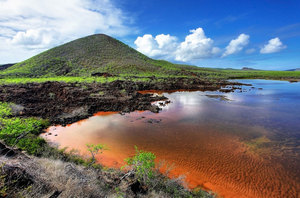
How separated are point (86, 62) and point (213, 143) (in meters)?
65.6

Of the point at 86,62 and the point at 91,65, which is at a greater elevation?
the point at 86,62

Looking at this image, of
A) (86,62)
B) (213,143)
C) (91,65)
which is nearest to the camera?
(213,143)

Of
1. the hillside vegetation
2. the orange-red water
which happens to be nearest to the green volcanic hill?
the hillside vegetation

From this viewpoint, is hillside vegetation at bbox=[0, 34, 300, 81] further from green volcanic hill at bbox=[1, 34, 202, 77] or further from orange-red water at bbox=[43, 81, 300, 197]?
orange-red water at bbox=[43, 81, 300, 197]

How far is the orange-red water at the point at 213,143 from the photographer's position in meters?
6.85

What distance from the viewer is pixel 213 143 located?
10086mm

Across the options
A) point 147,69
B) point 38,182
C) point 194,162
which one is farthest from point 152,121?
point 147,69

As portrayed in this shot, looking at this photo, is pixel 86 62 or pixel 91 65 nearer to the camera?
pixel 91 65

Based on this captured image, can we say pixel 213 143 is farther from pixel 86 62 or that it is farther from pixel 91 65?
pixel 86 62

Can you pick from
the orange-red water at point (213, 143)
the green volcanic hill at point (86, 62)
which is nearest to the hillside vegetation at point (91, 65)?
the green volcanic hill at point (86, 62)

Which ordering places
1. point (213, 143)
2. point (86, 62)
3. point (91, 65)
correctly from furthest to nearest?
1. point (86, 62)
2. point (91, 65)
3. point (213, 143)

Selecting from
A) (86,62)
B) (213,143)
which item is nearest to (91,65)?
(86,62)

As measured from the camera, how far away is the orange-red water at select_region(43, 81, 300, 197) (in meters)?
6.85

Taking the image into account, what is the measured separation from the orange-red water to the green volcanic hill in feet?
137
